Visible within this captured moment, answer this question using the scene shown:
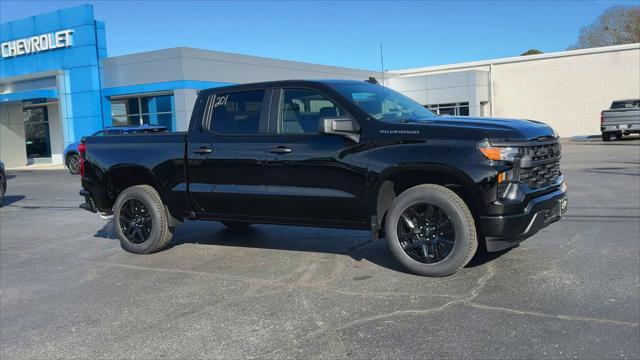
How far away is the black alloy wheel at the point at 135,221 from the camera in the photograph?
23.1ft

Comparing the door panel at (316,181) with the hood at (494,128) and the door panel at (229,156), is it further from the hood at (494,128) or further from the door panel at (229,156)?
the hood at (494,128)

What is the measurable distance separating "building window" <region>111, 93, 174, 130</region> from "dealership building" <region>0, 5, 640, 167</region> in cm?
5

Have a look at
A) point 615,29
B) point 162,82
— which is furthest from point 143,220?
point 615,29

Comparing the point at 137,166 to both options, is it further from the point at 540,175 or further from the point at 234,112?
the point at 540,175

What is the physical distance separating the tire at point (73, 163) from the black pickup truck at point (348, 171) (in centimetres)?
1662

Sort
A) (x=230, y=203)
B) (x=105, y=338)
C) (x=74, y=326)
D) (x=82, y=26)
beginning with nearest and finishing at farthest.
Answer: (x=105, y=338)
(x=74, y=326)
(x=230, y=203)
(x=82, y=26)

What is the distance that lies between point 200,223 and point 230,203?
9.09 feet

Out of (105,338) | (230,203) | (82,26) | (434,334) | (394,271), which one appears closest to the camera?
(434,334)

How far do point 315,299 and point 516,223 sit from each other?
1.89 metres

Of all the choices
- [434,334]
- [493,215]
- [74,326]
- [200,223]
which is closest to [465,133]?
[493,215]

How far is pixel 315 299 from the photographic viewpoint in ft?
16.3

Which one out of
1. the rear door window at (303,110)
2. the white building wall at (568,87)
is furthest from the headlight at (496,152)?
the white building wall at (568,87)

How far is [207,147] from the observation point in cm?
641

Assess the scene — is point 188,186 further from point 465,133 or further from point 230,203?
point 465,133
